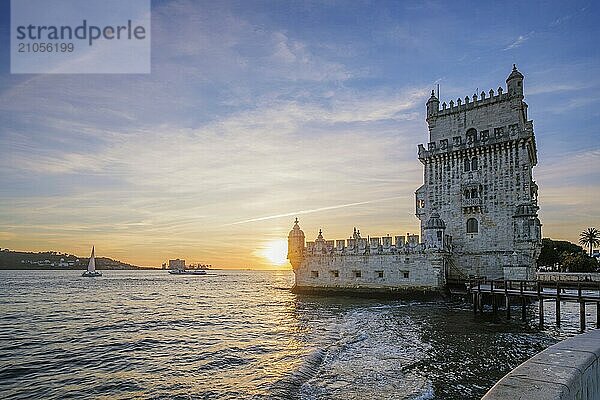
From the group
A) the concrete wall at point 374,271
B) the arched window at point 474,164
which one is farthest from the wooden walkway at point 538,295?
the arched window at point 474,164

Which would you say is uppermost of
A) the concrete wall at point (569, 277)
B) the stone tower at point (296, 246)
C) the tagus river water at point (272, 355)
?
the stone tower at point (296, 246)

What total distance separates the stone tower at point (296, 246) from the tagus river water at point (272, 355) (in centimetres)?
1476

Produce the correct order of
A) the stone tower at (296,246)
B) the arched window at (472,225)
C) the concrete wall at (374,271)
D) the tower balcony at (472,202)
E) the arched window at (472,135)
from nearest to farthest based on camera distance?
the concrete wall at (374,271)
the tower balcony at (472,202)
the arched window at (472,225)
the arched window at (472,135)
the stone tower at (296,246)

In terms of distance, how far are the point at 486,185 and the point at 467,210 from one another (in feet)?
8.60

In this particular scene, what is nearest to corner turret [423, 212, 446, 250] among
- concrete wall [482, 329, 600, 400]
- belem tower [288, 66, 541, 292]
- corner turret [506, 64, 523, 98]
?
belem tower [288, 66, 541, 292]

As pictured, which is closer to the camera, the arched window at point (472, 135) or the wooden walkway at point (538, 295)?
the wooden walkway at point (538, 295)

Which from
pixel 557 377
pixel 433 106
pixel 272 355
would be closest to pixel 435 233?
pixel 433 106

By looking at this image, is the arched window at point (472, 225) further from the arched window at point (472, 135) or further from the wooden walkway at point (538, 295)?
the arched window at point (472, 135)

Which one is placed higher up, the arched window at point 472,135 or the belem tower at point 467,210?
the arched window at point 472,135

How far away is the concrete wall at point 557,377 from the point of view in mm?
3463

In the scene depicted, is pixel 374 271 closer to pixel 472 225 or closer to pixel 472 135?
pixel 472 225

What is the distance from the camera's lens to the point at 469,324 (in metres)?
23.9

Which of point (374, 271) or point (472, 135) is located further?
point (374, 271)

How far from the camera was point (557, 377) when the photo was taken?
3756 millimetres
